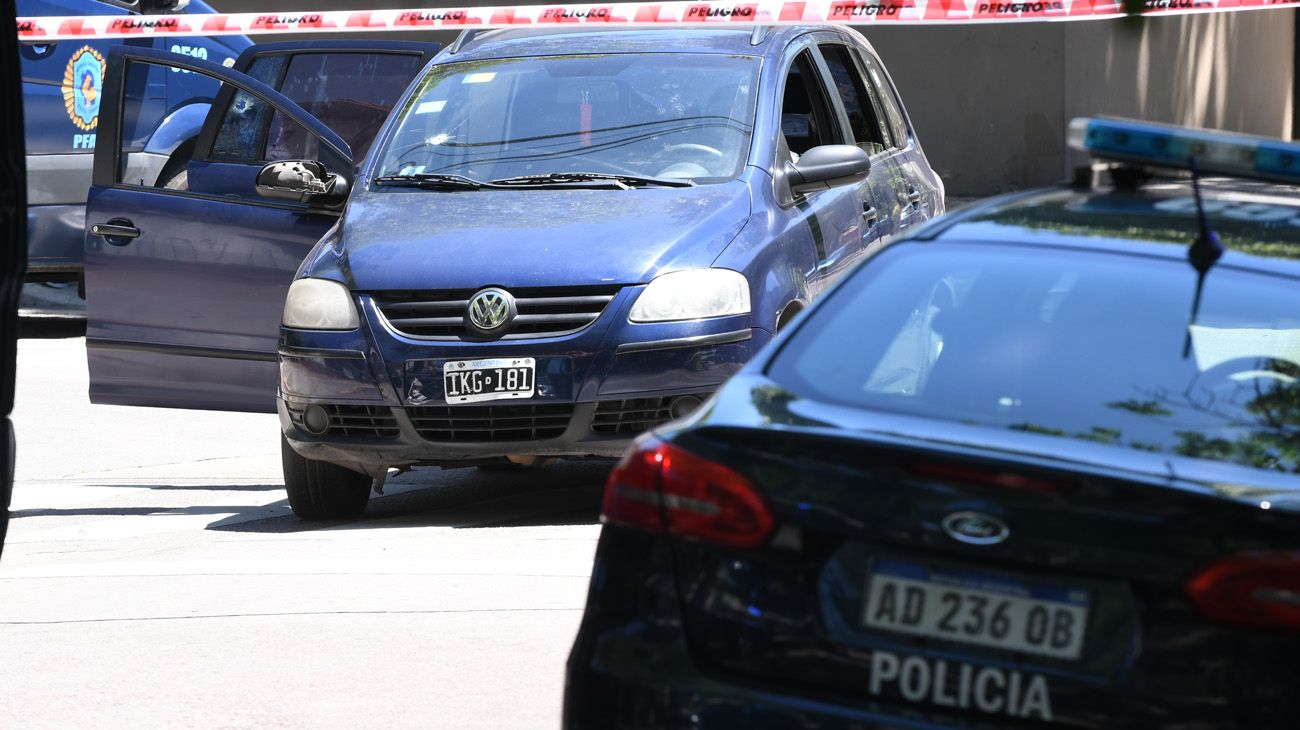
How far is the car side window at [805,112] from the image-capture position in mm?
8188

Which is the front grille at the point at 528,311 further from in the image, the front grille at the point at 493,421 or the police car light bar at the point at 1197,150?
the police car light bar at the point at 1197,150

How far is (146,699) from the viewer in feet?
15.8

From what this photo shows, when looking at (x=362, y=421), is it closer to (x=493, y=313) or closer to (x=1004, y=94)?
(x=493, y=313)

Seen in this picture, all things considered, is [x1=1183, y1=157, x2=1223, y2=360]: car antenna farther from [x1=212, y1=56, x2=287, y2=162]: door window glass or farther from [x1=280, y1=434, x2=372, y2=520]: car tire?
[x1=212, y1=56, x2=287, y2=162]: door window glass

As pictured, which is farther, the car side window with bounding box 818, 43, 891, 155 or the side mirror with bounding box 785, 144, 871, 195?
the car side window with bounding box 818, 43, 891, 155

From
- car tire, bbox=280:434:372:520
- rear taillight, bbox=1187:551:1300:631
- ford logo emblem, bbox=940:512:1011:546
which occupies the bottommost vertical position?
car tire, bbox=280:434:372:520

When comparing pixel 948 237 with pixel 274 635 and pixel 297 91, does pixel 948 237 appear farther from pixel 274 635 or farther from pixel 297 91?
pixel 297 91

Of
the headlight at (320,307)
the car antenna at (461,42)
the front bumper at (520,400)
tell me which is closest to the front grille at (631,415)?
the front bumper at (520,400)

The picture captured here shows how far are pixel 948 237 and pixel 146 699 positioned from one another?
7.59 feet

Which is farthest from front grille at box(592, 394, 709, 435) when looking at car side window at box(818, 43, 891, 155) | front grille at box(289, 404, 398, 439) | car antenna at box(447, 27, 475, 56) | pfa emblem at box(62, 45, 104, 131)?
pfa emblem at box(62, 45, 104, 131)

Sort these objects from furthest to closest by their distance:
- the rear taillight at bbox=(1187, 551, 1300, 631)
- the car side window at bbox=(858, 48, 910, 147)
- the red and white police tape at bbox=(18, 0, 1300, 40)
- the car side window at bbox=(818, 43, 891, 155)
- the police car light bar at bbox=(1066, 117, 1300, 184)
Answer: the red and white police tape at bbox=(18, 0, 1300, 40) → the car side window at bbox=(858, 48, 910, 147) → the car side window at bbox=(818, 43, 891, 155) → the police car light bar at bbox=(1066, 117, 1300, 184) → the rear taillight at bbox=(1187, 551, 1300, 631)

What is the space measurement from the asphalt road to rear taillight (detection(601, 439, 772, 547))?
1.49m

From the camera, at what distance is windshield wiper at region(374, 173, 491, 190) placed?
24.9ft

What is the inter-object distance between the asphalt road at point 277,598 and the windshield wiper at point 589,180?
1235 mm
